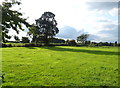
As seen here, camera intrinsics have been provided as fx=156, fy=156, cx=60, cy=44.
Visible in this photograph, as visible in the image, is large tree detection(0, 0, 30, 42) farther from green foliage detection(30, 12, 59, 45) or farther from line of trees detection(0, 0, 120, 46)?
green foliage detection(30, 12, 59, 45)

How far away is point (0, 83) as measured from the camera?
10539 millimetres

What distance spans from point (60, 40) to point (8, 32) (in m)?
126

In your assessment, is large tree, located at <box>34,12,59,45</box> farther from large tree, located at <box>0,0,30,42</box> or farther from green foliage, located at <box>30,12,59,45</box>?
large tree, located at <box>0,0,30,42</box>

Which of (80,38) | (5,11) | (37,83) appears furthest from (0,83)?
(80,38)

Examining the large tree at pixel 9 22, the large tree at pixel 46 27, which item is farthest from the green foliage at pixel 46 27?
the large tree at pixel 9 22

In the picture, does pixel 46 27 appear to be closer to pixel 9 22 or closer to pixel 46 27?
pixel 46 27

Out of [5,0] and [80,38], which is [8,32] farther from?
[80,38]

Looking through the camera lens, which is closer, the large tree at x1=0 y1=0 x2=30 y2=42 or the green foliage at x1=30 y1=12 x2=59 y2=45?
the large tree at x1=0 y1=0 x2=30 y2=42

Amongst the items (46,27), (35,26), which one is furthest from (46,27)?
(35,26)

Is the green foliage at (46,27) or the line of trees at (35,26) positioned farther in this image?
the green foliage at (46,27)

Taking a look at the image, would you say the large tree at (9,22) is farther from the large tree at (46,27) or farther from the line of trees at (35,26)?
the large tree at (46,27)

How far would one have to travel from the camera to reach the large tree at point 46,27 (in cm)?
7938

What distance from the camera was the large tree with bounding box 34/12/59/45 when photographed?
79375mm

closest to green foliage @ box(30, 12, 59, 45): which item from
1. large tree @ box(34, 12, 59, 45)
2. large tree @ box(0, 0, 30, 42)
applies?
large tree @ box(34, 12, 59, 45)
